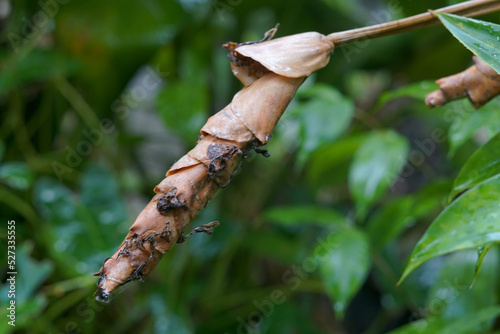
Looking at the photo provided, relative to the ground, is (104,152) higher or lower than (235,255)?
higher

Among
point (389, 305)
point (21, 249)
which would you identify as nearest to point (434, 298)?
point (389, 305)

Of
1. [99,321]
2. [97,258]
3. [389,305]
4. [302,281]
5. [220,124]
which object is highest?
[220,124]

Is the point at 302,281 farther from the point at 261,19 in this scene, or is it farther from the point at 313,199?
the point at 261,19

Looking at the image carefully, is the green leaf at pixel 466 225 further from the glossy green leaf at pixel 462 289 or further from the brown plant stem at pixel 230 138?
the glossy green leaf at pixel 462 289

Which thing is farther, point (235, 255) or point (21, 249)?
point (235, 255)

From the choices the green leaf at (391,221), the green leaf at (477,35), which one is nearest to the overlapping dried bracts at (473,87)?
the green leaf at (477,35)

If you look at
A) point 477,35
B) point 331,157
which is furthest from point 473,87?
point 331,157

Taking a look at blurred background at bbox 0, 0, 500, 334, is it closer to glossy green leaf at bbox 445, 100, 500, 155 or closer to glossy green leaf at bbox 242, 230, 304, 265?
glossy green leaf at bbox 242, 230, 304, 265
